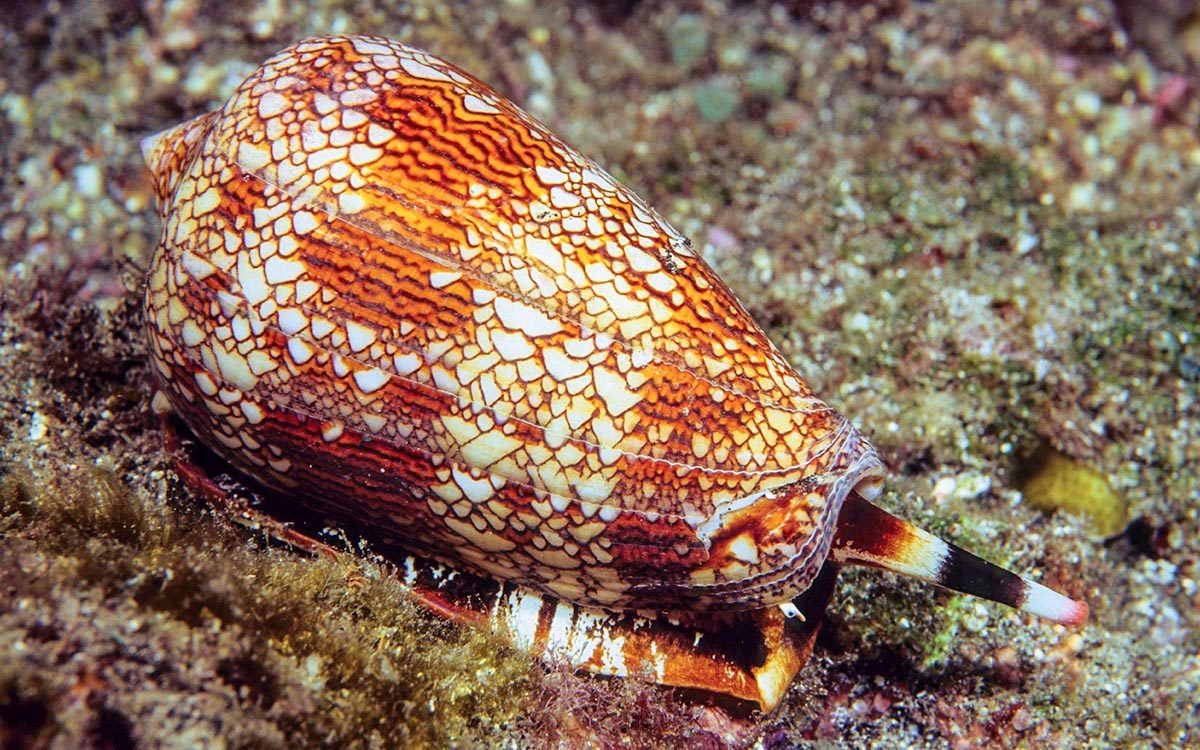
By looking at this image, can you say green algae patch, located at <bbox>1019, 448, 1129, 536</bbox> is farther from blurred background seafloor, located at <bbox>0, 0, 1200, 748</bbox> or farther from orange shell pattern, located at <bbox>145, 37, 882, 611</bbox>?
orange shell pattern, located at <bbox>145, 37, 882, 611</bbox>

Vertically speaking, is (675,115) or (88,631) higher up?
(675,115)

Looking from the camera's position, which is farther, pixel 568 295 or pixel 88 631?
pixel 568 295

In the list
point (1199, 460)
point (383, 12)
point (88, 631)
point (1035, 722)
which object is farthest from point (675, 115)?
point (88, 631)

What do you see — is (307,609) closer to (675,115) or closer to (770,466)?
(770,466)

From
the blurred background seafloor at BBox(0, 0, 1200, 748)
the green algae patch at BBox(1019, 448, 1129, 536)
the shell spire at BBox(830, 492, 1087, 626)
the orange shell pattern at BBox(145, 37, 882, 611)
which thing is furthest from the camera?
the green algae patch at BBox(1019, 448, 1129, 536)

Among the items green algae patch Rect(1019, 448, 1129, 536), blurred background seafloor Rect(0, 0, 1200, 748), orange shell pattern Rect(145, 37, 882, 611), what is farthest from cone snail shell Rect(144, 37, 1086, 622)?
green algae patch Rect(1019, 448, 1129, 536)

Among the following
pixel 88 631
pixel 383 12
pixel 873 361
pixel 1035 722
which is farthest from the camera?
pixel 383 12
